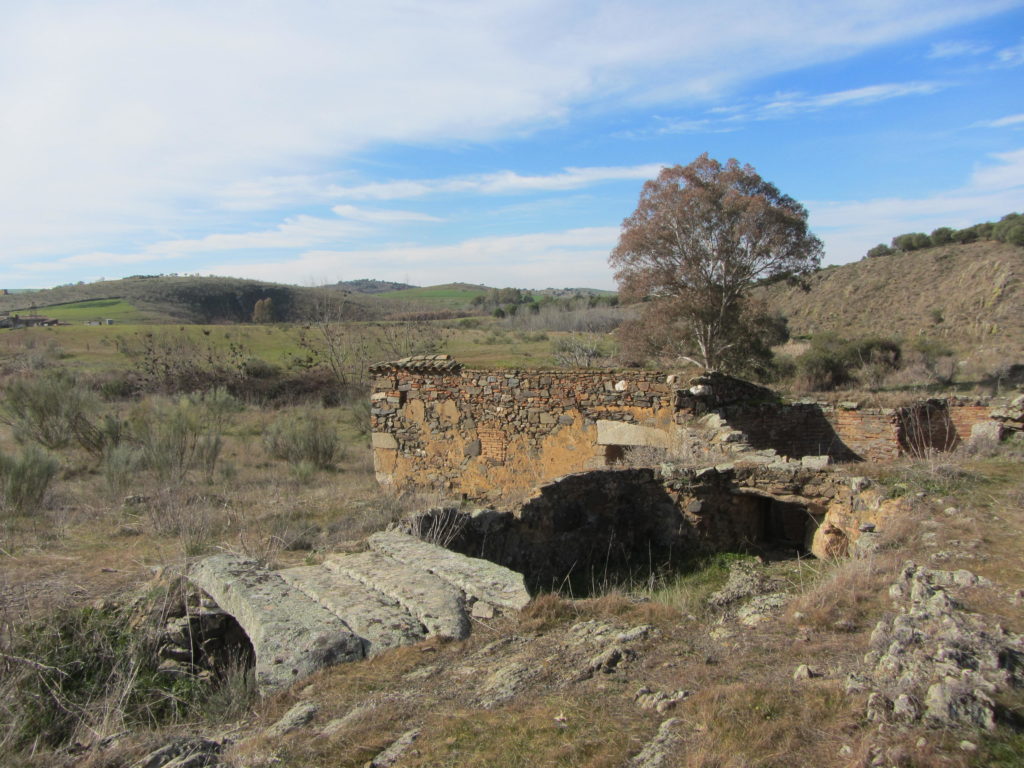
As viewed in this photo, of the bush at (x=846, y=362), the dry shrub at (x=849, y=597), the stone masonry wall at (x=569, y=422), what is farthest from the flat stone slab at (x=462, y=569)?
the bush at (x=846, y=362)

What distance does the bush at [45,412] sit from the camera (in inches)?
590

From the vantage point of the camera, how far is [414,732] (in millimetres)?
2998

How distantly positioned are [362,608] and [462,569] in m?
0.92

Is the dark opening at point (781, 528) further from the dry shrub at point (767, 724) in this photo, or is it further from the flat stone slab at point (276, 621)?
the flat stone slab at point (276, 621)

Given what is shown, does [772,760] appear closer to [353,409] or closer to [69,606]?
[69,606]

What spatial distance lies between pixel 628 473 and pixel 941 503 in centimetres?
306

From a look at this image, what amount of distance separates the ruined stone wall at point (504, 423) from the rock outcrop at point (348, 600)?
5.18m

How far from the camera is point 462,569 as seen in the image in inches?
203

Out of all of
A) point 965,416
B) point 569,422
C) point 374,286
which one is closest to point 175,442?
point 569,422

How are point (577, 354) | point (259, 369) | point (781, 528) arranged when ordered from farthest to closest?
point (259, 369), point (577, 354), point (781, 528)

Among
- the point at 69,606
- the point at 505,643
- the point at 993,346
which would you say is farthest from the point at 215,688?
the point at 993,346

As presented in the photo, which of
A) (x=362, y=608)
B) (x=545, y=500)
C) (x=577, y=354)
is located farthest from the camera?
(x=577, y=354)

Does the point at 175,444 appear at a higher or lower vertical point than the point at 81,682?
higher

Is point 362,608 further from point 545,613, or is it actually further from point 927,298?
point 927,298
